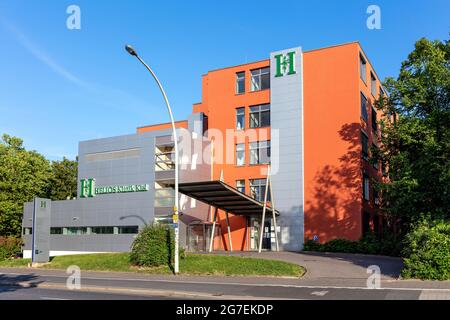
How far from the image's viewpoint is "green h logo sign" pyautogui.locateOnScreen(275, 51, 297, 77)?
1574 inches

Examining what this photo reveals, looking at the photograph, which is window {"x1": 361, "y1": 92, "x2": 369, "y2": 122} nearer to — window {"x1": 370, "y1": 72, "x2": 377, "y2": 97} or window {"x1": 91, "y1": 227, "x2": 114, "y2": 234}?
window {"x1": 370, "y1": 72, "x2": 377, "y2": 97}

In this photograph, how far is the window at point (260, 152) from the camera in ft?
133

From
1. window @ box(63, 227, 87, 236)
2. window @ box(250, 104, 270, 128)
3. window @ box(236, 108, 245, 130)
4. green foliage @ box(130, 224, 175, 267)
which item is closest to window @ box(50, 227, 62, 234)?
window @ box(63, 227, 87, 236)

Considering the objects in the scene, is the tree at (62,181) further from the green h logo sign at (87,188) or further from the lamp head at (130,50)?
the lamp head at (130,50)

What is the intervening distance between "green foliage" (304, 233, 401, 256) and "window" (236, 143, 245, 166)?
958 cm

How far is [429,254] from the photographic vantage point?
682 inches

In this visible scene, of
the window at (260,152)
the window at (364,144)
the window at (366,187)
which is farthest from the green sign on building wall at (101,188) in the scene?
the window at (364,144)

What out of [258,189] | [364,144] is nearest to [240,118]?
[258,189]

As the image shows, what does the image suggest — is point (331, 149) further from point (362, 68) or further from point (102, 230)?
point (102, 230)

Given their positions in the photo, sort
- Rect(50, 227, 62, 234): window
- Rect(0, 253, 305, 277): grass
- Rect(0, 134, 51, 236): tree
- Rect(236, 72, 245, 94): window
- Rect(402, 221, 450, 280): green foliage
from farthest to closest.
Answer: Rect(0, 134, 51, 236): tree → Rect(50, 227, 62, 234): window → Rect(236, 72, 245, 94): window → Rect(0, 253, 305, 277): grass → Rect(402, 221, 450, 280): green foliage

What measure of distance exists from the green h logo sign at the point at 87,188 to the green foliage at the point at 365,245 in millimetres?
21364
